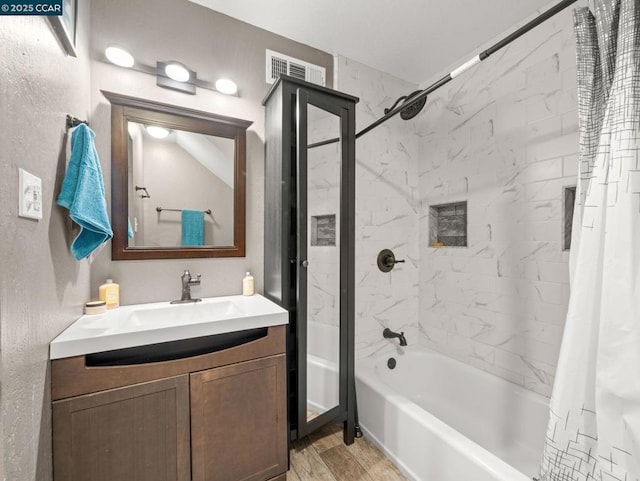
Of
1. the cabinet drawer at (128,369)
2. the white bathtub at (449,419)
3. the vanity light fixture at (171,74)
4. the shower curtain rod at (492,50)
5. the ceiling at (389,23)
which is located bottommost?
the white bathtub at (449,419)

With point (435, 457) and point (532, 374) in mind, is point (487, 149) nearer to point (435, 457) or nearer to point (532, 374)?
point (532, 374)

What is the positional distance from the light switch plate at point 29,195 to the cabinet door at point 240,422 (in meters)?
0.79

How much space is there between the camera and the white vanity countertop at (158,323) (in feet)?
3.21

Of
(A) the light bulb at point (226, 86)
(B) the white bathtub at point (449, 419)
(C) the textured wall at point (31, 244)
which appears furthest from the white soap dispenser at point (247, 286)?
(A) the light bulb at point (226, 86)

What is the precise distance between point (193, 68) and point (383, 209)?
64.3 inches

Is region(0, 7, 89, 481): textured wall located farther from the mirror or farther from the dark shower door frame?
the dark shower door frame

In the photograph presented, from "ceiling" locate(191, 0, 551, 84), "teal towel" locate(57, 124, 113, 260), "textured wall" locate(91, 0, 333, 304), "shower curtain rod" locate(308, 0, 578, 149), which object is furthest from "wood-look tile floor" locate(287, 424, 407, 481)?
"ceiling" locate(191, 0, 551, 84)

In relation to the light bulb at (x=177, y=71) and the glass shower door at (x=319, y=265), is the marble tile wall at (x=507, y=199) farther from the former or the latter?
the light bulb at (x=177, y=71)

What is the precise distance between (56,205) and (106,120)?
665mm

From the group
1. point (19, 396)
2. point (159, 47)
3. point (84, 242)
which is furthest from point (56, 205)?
point (159, 47)

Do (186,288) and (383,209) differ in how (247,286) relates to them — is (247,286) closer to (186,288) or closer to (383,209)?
(186,288)

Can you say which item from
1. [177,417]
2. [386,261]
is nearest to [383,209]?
[386,261]

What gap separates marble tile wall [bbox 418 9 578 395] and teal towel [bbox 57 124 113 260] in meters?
2.23

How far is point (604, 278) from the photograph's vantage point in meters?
0.86
